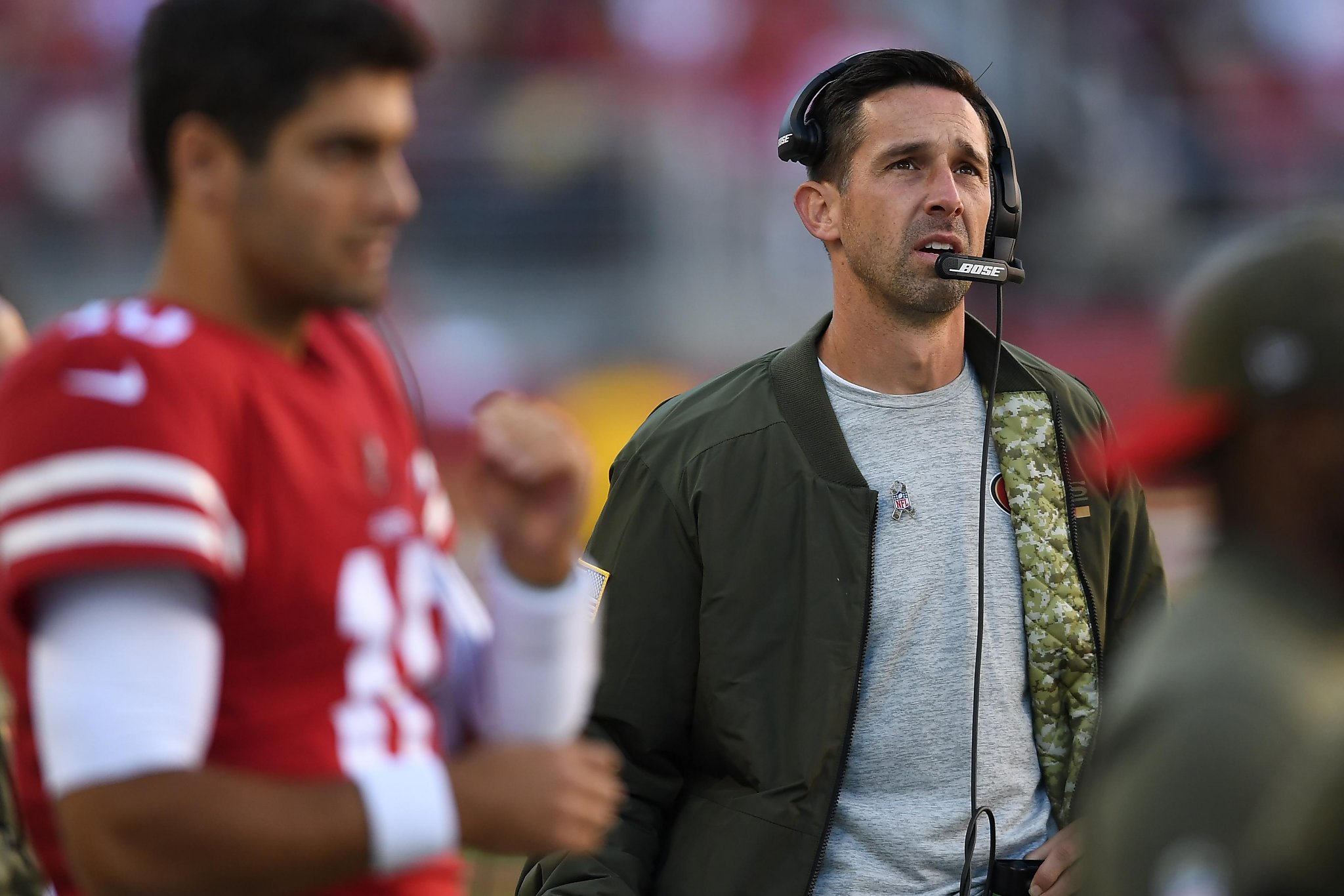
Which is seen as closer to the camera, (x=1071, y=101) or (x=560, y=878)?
(x=560, y=878)

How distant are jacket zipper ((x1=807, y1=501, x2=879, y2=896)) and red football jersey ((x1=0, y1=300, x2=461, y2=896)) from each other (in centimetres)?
103

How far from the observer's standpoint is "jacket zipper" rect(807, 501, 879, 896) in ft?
7.70

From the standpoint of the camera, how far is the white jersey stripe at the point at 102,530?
1162 millimetres

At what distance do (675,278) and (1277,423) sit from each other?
26.4 ft

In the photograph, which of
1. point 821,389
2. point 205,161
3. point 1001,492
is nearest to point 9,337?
point 205,161

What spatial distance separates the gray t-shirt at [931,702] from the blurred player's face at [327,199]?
1.30 m

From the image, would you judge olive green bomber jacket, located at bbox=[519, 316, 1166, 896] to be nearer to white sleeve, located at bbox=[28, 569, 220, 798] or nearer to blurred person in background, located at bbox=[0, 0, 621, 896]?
blurred person in background, located at bbox=[0, 0, 621, 896]

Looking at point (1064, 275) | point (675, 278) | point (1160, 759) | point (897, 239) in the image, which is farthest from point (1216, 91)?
point (1160, 759)

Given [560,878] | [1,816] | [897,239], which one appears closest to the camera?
[1,816]

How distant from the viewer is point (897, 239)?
8.92 ft

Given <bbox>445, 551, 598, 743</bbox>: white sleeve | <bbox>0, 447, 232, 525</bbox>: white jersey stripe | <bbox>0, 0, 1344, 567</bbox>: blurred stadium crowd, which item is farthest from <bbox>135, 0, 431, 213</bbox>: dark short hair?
<bbox>0, 0, 1344, 567</bbox>: blurred stadium crowd

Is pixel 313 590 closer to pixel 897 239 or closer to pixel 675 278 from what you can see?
pixel 897 239

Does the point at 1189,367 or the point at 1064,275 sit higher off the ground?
the point at 1064,275

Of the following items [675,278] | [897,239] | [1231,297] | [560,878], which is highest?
[675,278]
